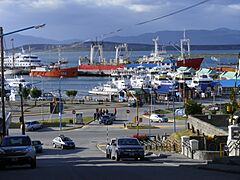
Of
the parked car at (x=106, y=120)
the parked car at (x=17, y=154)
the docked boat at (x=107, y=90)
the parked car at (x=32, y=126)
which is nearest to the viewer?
the parked car at (x=17, y=154)

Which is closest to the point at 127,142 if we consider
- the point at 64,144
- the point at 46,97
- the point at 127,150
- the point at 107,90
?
the point at 127,150

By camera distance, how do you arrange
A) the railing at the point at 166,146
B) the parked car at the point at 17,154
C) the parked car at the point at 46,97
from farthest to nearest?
the parked car at the point at 46,97 < the railing at the point at 166,146 < the parked car at the point at 17,154

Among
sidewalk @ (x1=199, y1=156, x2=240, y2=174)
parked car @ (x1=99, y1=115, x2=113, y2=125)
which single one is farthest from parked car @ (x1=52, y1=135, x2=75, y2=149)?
sidewalk @ (x1=199, y1=156, x2=240, y2=174)

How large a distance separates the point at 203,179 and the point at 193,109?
162 ft

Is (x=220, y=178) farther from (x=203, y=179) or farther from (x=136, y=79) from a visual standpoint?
(x=136, y=79)

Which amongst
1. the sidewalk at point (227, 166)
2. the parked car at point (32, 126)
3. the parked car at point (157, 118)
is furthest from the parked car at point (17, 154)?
the parked car at point (157, 118)

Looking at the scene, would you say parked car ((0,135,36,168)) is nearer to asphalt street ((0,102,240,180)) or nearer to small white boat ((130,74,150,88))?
asphalt street ((0,102,240,180))

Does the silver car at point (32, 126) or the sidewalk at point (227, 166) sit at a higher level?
the sidewalk at point (227, 166)

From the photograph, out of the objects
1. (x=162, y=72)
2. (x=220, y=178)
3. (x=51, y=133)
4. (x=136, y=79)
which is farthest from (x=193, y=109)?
(x=162, y=72)

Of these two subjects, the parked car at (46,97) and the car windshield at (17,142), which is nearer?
the car windshield at (17,142)

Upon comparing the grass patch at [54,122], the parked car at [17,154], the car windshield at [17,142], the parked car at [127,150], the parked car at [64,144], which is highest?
the car windshield at [17,142]

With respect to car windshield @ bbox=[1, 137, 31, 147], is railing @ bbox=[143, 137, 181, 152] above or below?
below

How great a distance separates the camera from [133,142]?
102 feet

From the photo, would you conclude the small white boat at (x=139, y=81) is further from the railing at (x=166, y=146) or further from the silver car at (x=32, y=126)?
the railing at (x=166, y=146)
